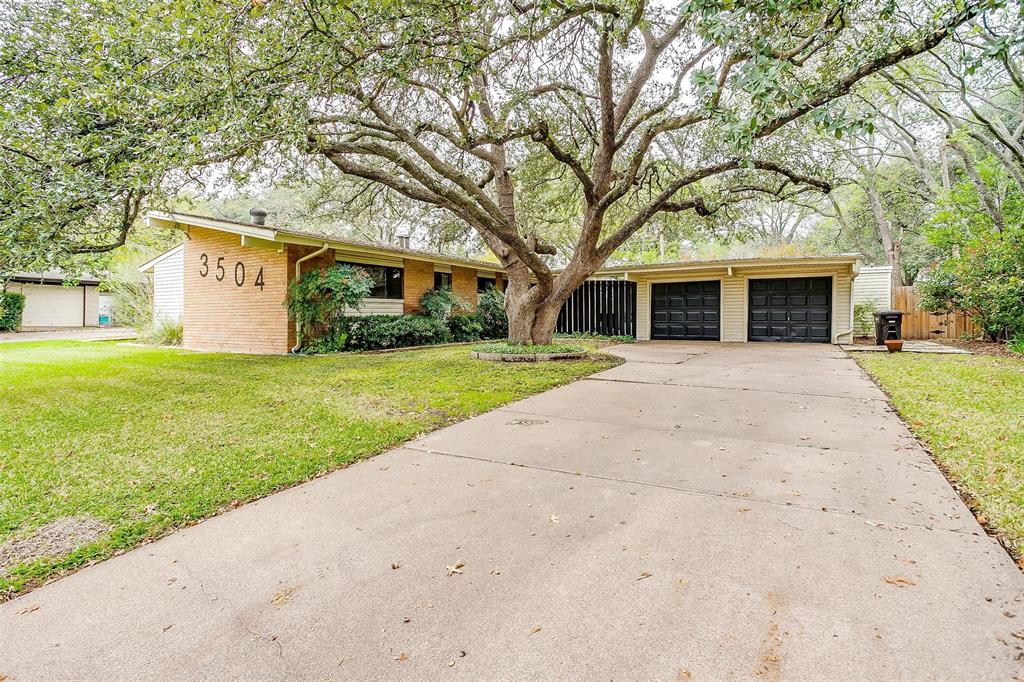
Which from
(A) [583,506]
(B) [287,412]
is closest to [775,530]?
(A) [583,506]

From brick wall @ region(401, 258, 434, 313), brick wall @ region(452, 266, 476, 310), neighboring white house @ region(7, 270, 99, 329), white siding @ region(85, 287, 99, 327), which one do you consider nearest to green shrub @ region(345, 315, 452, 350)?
brick wall @ region(401, 258, 434, 313)

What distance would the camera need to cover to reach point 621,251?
83.1 ft

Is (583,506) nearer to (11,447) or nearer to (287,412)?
(287,412)

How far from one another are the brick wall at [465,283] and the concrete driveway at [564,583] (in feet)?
39.6

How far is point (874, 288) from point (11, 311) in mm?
30681

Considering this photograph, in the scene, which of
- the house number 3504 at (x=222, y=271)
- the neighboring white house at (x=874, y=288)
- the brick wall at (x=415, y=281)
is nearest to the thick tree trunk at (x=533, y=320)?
the brick wall at (x=415, y=281)

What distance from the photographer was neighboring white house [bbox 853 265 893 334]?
47.9ft

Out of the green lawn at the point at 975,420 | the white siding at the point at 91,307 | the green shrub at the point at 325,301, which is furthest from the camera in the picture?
the white siding at the point at 91,307

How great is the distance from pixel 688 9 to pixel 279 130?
13.3ft

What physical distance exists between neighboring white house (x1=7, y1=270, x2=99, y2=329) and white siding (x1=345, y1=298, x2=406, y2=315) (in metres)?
17.2

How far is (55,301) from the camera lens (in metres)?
23.2

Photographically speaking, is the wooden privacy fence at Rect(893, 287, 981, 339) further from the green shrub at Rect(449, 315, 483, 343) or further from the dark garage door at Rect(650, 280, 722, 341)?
the green shrub at Rect(449, 315, 483, 343)

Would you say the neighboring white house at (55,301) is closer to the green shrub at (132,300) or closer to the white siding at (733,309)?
the green shrub at (132,300)

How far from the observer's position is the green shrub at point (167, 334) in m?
14.0
